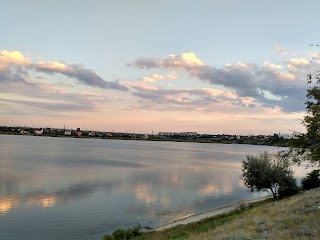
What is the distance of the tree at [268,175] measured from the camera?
4272 centimetres

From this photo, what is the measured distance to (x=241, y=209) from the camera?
37.2 metres

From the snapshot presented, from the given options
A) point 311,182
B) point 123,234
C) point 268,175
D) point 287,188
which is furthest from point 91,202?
point 311,182

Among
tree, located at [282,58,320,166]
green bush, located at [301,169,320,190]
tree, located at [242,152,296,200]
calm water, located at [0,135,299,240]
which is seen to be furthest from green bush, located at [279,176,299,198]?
tree, located at [282,58,320,166]

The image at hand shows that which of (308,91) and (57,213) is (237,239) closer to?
(308,91)

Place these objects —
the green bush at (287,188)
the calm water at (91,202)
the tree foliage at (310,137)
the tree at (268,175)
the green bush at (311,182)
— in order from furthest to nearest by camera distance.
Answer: the green bush at (311,182) → the green bush at (287,188) → the tree at (268,175) → the calm water at (91,202) → the tree foliage at (310,137)

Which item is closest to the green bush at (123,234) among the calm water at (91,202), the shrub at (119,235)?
the shrub at (119,235)

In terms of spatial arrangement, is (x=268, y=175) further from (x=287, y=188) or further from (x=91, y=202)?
(x=91, y=202)

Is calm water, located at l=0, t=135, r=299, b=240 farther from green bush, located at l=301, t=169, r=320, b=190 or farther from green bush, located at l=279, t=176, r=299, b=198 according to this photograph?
green bush, located at l=301, t=169, r=320, b=190

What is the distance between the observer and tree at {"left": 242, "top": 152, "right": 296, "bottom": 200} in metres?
42.7

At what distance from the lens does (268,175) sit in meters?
42.7

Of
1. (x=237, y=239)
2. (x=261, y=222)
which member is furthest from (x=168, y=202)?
(x=237, y=239)

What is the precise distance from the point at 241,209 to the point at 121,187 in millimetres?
28360

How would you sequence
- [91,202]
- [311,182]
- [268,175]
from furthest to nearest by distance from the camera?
[311,182] → [91,202] → [268,175]

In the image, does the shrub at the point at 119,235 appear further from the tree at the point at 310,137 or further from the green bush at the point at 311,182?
the green bush at the point at 311,182
